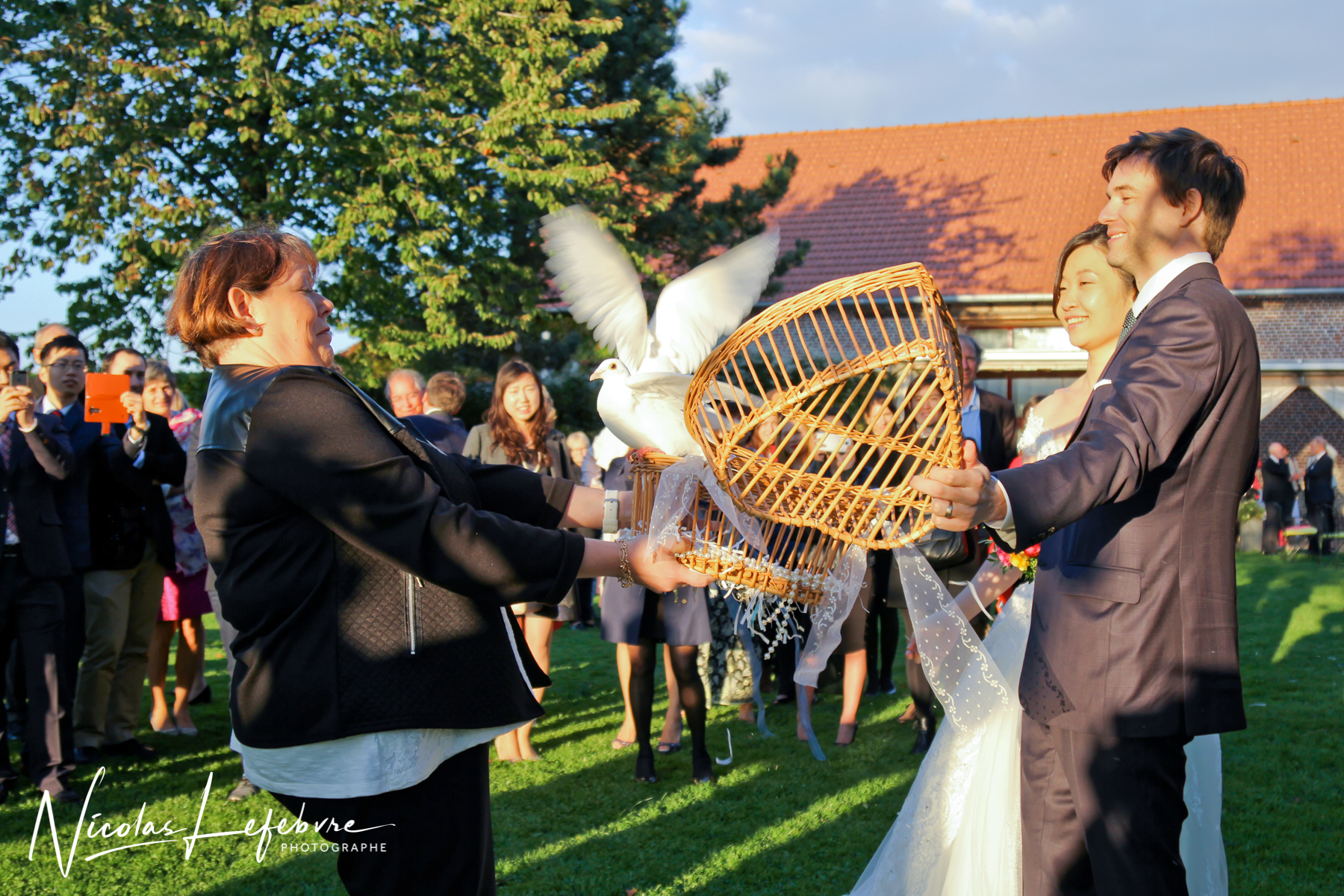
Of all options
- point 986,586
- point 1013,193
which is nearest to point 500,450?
point 986,586

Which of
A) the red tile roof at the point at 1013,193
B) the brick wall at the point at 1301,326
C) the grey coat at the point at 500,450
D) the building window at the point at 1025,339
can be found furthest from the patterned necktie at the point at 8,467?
the brick wall at the point at 1301,326

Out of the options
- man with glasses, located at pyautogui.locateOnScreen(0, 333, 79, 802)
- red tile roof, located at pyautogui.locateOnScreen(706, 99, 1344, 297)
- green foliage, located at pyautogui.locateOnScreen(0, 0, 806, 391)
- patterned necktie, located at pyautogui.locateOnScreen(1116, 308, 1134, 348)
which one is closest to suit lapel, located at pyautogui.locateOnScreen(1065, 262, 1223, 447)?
patterned necktie, located at pyautogui.locateOnScreen(1116, 308, 1134, 348)

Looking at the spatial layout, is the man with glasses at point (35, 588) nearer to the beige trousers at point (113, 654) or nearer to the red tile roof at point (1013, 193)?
the beige trousers at point (113, 654)

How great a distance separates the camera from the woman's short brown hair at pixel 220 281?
1.86 m

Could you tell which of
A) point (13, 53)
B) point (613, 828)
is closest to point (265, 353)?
point (613, 828)

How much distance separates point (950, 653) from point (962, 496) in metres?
1.14

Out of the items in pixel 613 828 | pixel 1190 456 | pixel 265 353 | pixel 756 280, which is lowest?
pixel 613 828

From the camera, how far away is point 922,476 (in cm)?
159

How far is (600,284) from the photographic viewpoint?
11.6 ft

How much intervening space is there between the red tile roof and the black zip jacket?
18.4 m

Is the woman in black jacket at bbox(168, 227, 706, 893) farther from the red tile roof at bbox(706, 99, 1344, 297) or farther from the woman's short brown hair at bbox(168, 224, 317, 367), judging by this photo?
the red tile roof at bbox(706, 99, 1344, 297)

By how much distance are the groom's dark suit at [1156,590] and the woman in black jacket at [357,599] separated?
0.99 meters

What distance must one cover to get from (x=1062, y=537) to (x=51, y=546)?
166 inches

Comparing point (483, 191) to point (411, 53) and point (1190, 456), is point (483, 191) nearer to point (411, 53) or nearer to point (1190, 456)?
point (411, 53)
